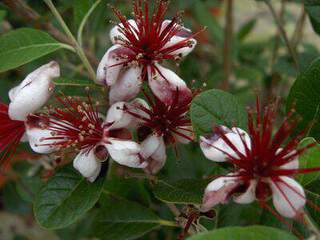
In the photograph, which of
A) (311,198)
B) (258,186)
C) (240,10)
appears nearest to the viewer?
(258,186)

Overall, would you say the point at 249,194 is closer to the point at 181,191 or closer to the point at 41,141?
the point at 181,191

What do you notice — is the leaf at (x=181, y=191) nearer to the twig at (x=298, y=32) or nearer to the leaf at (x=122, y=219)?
the leaf at (x=122, y=219)

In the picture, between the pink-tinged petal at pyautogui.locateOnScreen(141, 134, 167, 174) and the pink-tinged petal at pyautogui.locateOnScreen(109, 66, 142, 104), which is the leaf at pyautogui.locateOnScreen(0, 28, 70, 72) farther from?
the pink-tinged petal at pyautogui.locateOnScreen(141, 134, 167, 174)

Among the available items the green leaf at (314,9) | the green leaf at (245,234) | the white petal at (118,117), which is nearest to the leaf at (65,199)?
the white petal at (118,117)

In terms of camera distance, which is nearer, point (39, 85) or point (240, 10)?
point (39, 85)

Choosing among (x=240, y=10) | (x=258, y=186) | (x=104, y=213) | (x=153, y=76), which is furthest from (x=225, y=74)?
(x=240, y=10)

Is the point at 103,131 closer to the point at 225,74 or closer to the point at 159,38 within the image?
the point at 159,38

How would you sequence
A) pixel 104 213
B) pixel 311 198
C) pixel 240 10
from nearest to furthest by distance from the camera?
pixel 311 198
pixel 104 213
pixel 240 10
